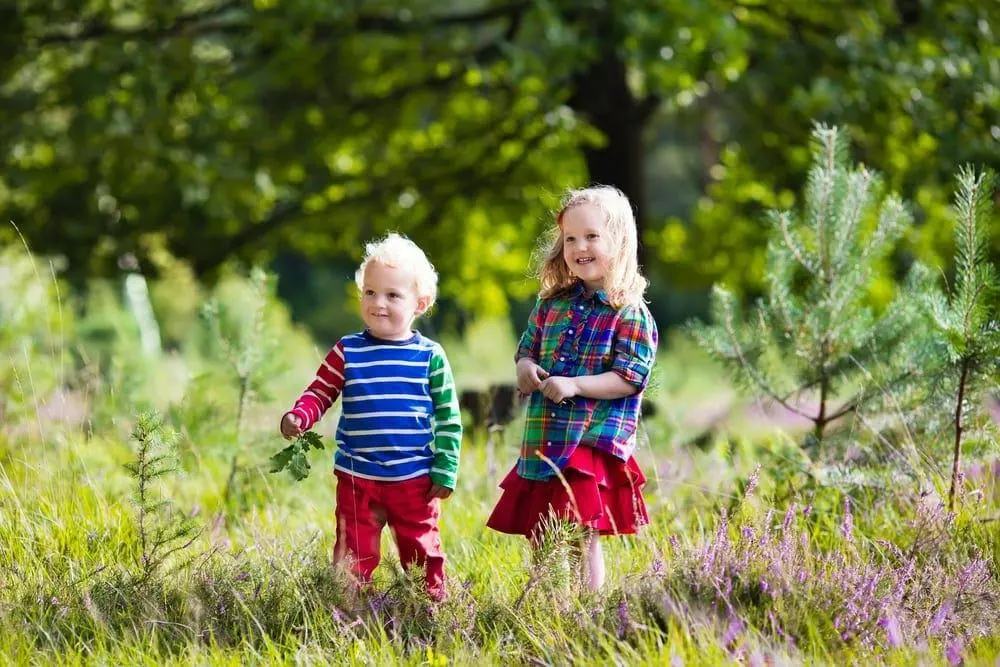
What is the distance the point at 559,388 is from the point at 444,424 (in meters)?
0.36

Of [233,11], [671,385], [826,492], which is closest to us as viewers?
[826,492]

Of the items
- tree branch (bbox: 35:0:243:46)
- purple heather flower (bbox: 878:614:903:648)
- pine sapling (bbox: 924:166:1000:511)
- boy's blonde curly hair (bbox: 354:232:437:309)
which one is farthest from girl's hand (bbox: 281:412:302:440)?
tree branch (bbox: 35:0:243:46)

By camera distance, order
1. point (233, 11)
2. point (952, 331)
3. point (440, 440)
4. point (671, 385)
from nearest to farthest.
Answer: point (440, 440) < point (952, 331) < point (671, 385) < point (233, 11)

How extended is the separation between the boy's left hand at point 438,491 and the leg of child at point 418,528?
0.02 meters

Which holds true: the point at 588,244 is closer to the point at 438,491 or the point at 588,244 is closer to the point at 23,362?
the point at 438,491

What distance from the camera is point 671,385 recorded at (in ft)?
23.6

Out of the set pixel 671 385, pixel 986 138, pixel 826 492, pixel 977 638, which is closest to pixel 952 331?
pixel 826 492

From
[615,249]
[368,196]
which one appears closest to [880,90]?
[368,196]

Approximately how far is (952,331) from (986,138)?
3.18m

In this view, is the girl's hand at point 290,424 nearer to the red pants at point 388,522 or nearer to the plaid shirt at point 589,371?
the red pants at point 388,522

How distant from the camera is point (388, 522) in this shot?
10.5ft

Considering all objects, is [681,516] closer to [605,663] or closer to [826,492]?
[826,492]

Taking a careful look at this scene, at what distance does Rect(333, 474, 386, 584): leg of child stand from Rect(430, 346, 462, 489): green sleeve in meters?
0.22

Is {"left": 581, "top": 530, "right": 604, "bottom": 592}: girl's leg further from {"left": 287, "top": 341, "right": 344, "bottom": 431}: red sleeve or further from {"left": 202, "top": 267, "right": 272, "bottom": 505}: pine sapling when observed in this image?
{"left": 202, "top": 267, "right": 272, "bottom": 505}: pine sapling
